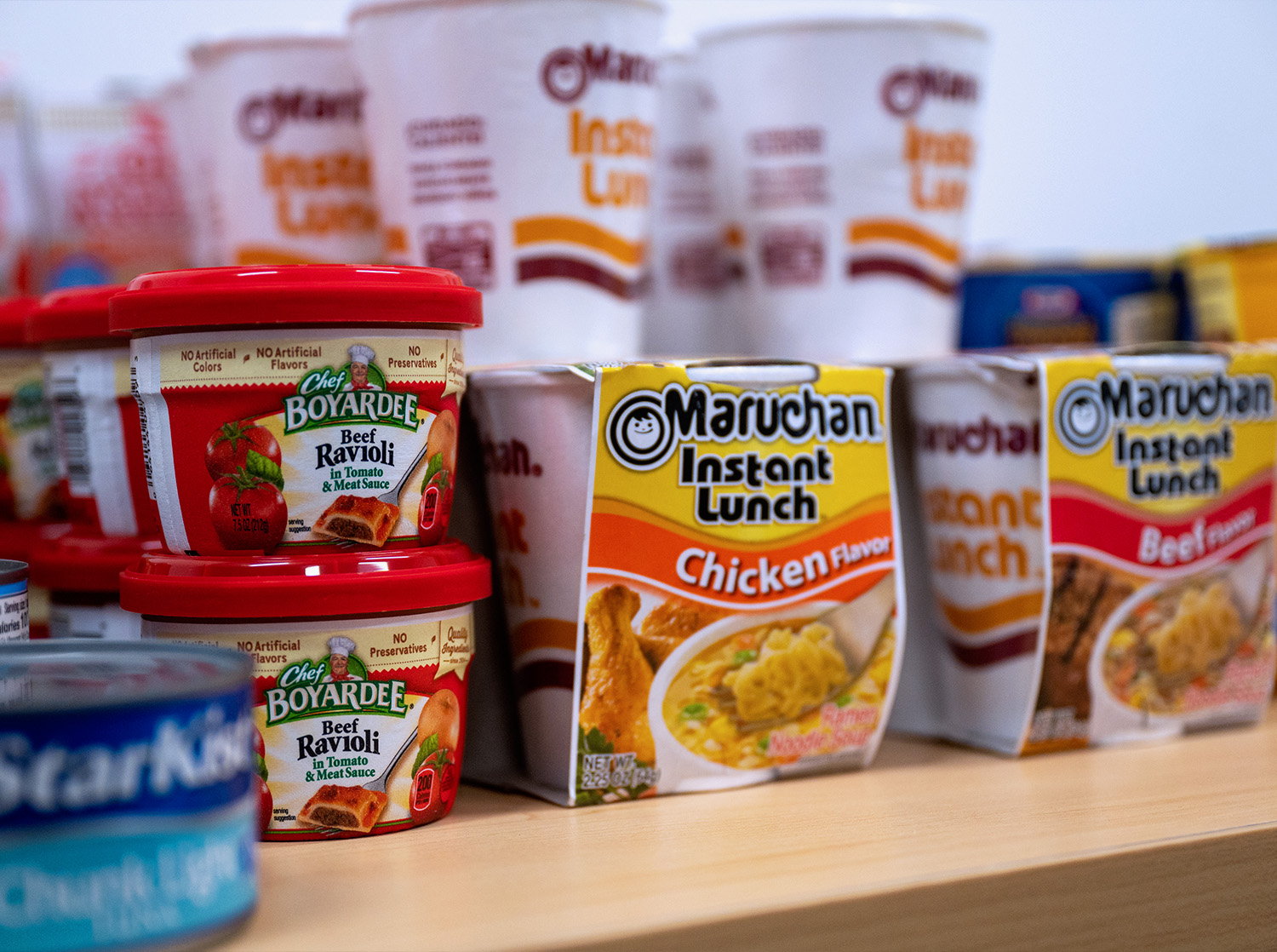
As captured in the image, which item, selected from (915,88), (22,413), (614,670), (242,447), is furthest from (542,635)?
(915,88)

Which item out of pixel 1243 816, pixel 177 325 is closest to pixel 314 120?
pixel 177 325

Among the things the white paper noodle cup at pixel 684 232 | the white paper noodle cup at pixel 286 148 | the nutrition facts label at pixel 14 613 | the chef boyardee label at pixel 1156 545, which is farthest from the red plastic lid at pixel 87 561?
the chef boyardee label at pixel 1156 545

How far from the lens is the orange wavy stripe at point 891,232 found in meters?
1.26

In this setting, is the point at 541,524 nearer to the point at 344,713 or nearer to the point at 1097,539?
the point at 344,713

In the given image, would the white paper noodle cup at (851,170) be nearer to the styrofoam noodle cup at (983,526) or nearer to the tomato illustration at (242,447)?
the styrofoam noodle cup at (983,526)

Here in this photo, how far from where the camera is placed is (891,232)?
1.27m

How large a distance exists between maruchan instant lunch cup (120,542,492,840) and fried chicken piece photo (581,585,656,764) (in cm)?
11

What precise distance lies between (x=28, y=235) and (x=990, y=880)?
3.80ft

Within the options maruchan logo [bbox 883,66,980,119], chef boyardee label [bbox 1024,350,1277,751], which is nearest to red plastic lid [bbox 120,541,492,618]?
chef boyardee label [bbox 1024,350,1277,751]

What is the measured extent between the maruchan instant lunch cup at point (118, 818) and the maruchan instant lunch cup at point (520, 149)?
52cm

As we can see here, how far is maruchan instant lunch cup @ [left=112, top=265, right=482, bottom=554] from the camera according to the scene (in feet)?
2.82

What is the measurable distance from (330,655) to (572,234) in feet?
1.43

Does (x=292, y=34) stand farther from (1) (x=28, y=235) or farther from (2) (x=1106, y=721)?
(2) (x=1106, y=721)

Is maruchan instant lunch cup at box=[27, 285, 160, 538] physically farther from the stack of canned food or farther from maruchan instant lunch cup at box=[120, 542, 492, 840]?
maruchan instant lunch cup at box=[120, 542, 492, 840]
